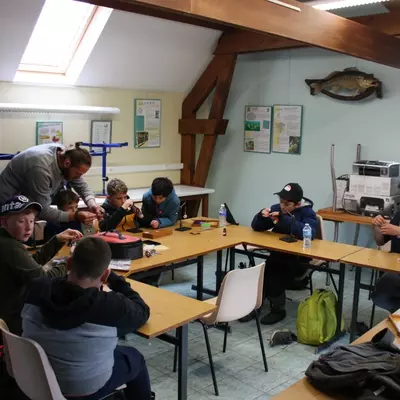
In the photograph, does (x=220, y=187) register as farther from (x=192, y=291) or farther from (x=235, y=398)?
(x=235, y=398)

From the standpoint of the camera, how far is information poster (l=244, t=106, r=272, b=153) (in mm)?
6641

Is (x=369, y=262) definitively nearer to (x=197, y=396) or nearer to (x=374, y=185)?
(x=197, y=396)

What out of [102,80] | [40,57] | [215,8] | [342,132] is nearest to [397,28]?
[342,132]

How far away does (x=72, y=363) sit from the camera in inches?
83.7

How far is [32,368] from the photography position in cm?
209

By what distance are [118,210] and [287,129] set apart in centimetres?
295

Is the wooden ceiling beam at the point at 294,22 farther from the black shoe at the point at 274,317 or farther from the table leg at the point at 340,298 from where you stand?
the black shoe at the point at 274,317

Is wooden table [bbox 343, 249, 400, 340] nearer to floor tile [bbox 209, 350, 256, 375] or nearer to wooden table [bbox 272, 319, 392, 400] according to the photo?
floor tile [bbox 209, 350, 256, 375]

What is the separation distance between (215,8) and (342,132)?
319 centimetres

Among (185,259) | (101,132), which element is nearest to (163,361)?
(185,259)

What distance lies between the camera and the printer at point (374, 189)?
523cm

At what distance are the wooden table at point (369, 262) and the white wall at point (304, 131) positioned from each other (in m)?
2.15

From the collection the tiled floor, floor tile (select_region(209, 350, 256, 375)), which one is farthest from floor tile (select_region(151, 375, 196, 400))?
floor tile (select_region(209, 350, 256, 375))

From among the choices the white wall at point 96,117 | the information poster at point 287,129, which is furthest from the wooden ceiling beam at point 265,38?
the white wall at point 96,117
